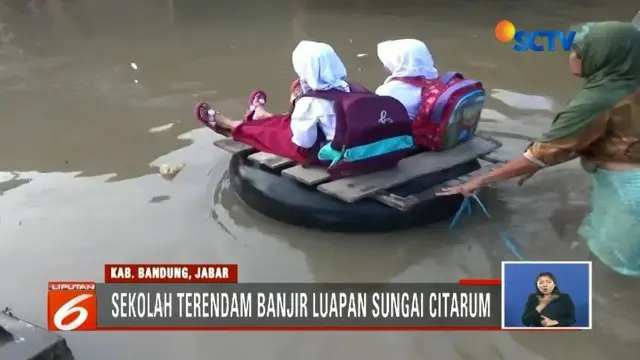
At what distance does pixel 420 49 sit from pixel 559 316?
5.34ft

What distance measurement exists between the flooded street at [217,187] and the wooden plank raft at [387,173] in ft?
0.82

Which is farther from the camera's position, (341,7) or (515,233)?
(341,7)

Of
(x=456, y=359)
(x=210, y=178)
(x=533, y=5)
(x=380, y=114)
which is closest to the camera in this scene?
(x=456, y=359)

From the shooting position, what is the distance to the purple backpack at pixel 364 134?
3592 mm

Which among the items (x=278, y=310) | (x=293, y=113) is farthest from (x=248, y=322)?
(x=293, y=113)

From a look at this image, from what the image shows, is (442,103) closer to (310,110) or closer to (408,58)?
(408,58)

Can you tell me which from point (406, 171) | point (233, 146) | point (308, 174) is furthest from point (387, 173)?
point (233, 146)

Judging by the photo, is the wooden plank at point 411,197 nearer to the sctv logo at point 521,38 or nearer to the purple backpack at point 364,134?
the purple backpack at point 364,134

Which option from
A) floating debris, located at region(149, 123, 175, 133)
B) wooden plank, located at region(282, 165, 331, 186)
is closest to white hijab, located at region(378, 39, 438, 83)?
wooden plank, located at region(282, 165, 331, 186)

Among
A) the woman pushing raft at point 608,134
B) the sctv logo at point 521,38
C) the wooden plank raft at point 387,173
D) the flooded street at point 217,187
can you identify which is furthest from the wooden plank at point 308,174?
the sctv logo at point 521,38

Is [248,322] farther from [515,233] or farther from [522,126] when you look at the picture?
[522,126]

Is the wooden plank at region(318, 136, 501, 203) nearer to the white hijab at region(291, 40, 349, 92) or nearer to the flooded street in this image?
the flooded street

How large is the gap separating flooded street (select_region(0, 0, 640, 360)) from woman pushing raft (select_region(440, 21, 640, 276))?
300 mm

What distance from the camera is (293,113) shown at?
12.6 ft
